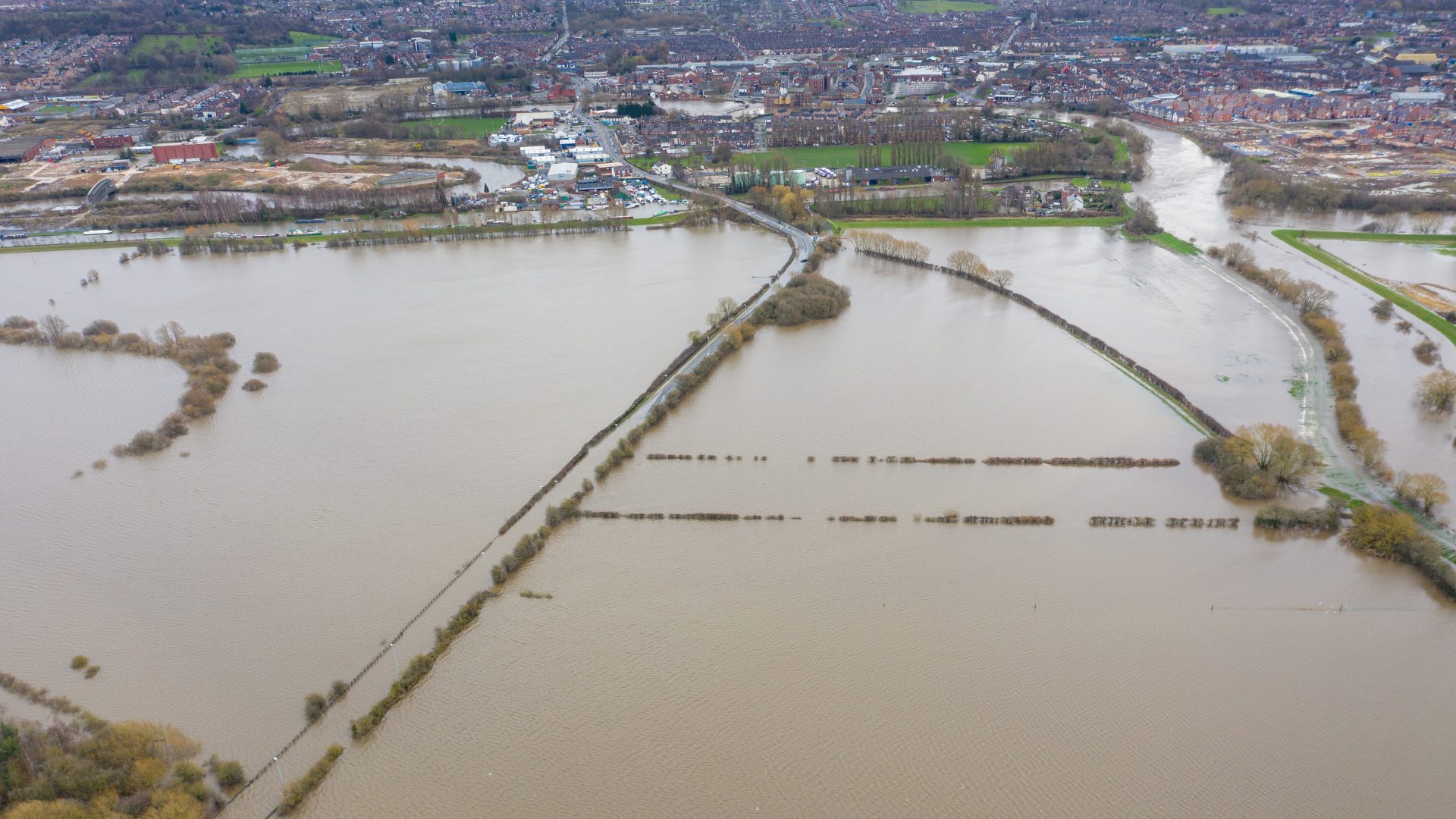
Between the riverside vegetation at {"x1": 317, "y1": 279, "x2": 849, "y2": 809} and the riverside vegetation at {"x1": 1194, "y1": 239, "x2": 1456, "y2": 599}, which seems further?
the riverside vegetation at {"x1": 1194, "y1": 239, "x2": 1456, "y2": 599}

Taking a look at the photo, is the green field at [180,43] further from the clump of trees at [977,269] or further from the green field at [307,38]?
the clump of trees at [977,269]

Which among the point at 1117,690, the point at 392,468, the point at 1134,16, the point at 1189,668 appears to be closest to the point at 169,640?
the point at 392,468

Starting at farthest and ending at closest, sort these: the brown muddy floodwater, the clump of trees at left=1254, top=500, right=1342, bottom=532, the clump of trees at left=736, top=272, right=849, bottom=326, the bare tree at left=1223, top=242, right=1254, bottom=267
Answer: the bare tree at left=1223, top=242, right=1254, bottom=267, the clump of trees at left=736, top=272, right=849, bottom=326, the clump of trees at left=1254, top=500, right=1342, bottom=532, the brown muddy floodwater

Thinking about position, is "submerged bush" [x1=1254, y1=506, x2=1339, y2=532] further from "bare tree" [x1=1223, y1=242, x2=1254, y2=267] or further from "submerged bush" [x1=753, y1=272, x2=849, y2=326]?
"bare tree" [x1=1223, y1=242, x2=1254, y2=267]

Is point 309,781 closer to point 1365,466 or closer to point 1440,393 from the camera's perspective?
point 1365,466

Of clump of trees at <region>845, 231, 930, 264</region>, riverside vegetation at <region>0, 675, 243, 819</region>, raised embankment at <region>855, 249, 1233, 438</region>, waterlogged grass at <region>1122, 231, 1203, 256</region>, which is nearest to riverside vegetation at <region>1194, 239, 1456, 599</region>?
raised embankment at <region>855, 249, 1233, 438</region>

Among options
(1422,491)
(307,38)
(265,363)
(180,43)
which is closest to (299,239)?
(265,363)
